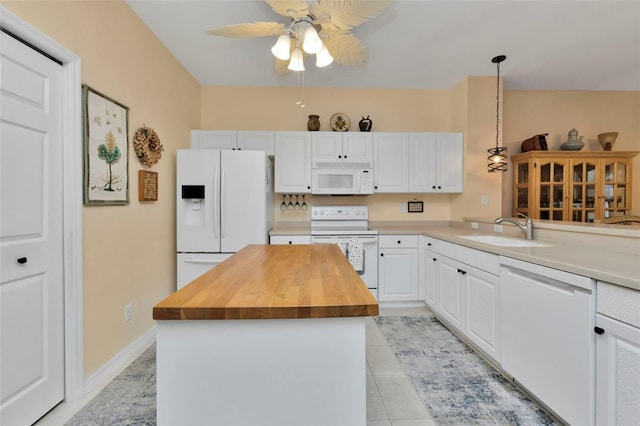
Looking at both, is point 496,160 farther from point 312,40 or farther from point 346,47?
point 312,40

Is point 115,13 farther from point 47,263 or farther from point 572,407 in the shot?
point 572,407

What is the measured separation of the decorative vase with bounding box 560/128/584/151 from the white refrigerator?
378 cm

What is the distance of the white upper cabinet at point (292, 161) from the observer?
343cm

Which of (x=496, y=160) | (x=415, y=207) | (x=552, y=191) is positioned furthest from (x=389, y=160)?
(x=552, y=191)

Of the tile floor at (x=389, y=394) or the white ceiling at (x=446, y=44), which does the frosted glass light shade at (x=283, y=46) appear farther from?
the tile floor at (x=389, y=394)

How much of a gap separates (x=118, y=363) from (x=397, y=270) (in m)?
2.67

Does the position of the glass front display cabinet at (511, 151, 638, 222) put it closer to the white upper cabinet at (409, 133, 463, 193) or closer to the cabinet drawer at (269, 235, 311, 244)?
the white upper cabinet at (409, 133, 463, 193)

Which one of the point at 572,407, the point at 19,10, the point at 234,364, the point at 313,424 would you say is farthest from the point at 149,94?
the point at 572,407

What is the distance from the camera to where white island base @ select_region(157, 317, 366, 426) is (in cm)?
88

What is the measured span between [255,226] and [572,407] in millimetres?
2578

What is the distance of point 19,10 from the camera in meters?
1.38

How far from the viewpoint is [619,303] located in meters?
1.17

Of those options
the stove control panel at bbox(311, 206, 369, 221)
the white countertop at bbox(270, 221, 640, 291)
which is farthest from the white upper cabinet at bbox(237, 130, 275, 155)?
the white countertop at bbox(270, 221, 640, 291)

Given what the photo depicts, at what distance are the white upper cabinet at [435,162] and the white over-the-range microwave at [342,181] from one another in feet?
1.92
